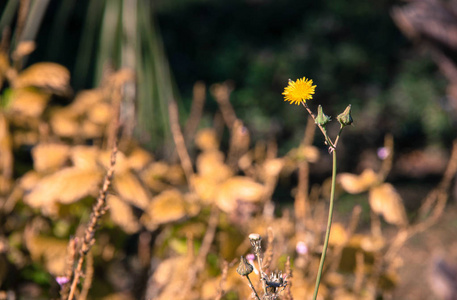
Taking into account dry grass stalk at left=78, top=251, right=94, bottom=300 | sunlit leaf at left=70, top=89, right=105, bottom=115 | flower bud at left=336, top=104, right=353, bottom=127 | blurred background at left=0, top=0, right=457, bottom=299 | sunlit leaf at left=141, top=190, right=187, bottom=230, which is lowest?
dry grass stalk at left=78, top=251, right=94, bottom=300

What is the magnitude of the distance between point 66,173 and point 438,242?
2.62m

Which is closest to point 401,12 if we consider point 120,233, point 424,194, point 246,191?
point 246,191

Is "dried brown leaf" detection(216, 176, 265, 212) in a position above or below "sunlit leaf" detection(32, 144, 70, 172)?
above

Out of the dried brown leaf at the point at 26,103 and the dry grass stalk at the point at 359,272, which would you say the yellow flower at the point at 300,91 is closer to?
the dry grass stalk at the point at 359,272

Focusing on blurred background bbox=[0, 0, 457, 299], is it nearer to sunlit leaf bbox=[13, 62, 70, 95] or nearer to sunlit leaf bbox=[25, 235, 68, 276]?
sunlit leaf bbox=[13, 62, 70, 95]

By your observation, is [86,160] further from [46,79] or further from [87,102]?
[87,102]

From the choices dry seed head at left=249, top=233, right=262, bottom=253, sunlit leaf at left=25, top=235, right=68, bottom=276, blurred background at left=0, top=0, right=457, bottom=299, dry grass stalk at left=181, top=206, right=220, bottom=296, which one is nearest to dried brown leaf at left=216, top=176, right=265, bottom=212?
dry grass stalk at left=181, top=206, right=220, bottom=296

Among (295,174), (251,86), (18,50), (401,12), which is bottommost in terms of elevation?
(18,50)

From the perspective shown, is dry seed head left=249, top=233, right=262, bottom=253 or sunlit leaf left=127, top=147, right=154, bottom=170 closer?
dry seed head left=249, top=233, right=262, bottom=253

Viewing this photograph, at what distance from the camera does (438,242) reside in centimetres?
290

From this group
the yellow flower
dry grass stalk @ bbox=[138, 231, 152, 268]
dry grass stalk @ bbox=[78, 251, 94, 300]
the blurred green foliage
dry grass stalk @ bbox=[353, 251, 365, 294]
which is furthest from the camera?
the blurred green foliage

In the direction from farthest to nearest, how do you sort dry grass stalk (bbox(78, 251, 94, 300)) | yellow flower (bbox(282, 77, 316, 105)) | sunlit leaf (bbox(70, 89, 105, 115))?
sunlit leaf (bbox(70, 89, 105, 115)) → dry grass stalk (bbox(78, 251, 94, 300)) → yellow flower (bbox(282, 77, 316, 105))

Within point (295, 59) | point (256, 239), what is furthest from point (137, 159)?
point (295, 59)

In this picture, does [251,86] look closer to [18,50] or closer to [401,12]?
[401,12]
